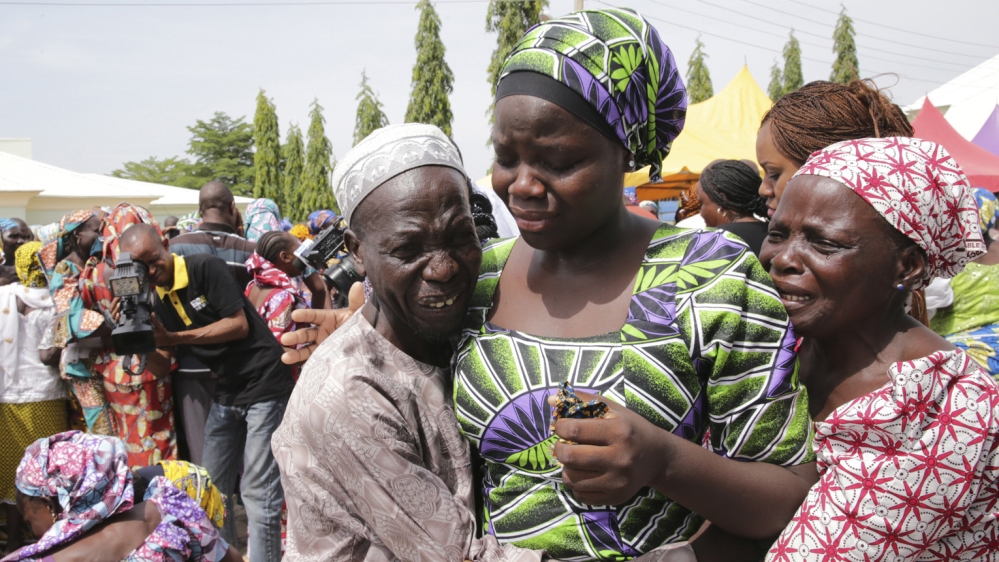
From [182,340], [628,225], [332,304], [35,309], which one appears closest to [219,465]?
[182,340]

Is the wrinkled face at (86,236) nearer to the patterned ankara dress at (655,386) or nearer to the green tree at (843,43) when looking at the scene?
the patterned ankara dress at (655,386)

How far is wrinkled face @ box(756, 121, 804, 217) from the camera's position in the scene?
92.7 inches

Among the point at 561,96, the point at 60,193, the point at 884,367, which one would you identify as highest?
the point at 561,96

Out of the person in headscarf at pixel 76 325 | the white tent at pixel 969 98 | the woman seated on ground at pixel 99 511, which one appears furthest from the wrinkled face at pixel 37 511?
the white tent at pixel 969 98

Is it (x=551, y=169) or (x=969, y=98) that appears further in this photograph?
(x=969, y=98)

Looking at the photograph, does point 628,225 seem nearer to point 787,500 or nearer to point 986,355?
point 787,500

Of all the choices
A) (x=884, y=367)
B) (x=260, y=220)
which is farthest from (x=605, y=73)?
(x=260, y=220)

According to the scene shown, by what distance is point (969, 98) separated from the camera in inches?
933

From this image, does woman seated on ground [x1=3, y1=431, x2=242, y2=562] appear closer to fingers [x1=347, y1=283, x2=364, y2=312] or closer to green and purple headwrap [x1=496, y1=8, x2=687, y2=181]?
fingers [x1=347, y1=283, x2=364, y2=312]

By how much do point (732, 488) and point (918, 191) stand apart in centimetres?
77

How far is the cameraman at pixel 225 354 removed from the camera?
450 cm

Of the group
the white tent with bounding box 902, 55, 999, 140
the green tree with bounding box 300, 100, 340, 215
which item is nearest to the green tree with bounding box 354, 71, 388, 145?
the green tree with bounding box 300, 100, 340, 215

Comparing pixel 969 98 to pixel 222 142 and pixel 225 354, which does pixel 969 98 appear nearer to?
pixel 225 354

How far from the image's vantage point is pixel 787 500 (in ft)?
4.56
